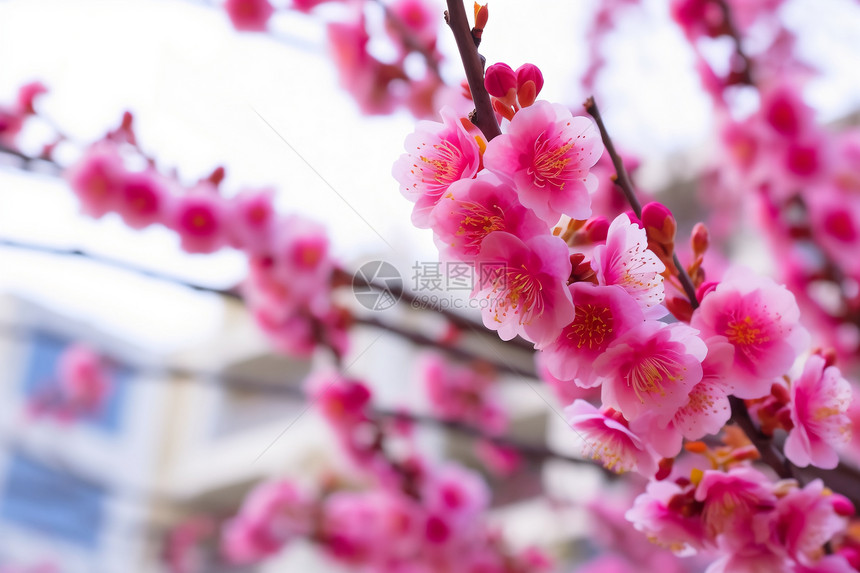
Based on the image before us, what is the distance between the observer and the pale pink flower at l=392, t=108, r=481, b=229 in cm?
39

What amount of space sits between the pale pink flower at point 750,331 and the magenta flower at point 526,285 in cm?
11

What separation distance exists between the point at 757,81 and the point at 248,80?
81cm

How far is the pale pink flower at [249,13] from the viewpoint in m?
1.12

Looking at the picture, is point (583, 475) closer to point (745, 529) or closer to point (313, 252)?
point (313, 252)

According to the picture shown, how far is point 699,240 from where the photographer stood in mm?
494

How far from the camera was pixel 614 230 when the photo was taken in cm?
39

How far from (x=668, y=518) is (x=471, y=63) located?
309 mm

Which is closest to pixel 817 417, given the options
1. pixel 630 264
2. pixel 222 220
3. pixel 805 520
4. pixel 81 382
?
pixel 805 520

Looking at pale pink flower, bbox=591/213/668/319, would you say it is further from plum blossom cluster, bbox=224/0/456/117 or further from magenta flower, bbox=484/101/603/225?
plum blossom cluster, bbox=224/0/456/117

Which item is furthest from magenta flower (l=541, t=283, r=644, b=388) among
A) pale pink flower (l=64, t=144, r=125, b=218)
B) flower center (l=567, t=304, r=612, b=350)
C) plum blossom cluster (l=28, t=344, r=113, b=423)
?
plum blossom cluster (l=28, t=344, r=113, b=423)

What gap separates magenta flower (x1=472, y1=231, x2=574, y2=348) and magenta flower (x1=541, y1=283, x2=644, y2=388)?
11 millimetres

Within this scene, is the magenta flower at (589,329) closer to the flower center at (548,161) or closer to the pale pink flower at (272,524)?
the flower center at (548,161)

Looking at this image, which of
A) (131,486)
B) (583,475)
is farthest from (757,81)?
(131,486)

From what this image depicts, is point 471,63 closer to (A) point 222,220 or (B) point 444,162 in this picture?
(B) point 444,162
